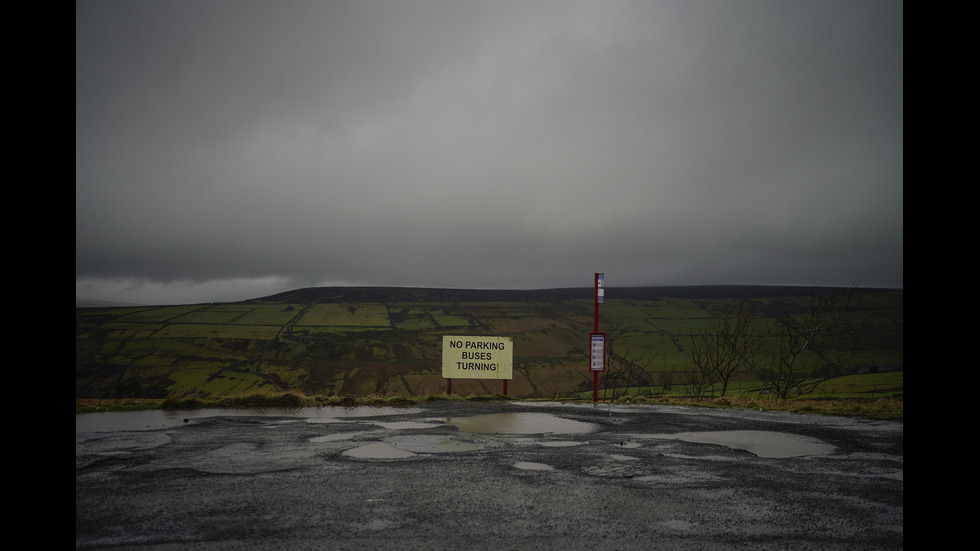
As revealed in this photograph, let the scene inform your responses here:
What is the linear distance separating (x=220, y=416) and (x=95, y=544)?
8.17 metres

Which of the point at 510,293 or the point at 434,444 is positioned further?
the point at 510,293

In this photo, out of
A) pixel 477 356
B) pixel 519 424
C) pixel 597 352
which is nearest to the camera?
pixel 519 424

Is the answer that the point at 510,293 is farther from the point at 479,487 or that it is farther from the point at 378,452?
the point at 479,487

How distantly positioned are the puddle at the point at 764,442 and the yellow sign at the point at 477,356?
35.3 ft

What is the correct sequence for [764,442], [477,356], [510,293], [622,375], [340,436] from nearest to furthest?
[764,442], [340,436], [477,356], [622,375], [510,293]

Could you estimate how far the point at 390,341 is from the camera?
88.7 m

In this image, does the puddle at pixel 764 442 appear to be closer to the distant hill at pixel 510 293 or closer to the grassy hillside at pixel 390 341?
the grassy hillside at pixel 390 341

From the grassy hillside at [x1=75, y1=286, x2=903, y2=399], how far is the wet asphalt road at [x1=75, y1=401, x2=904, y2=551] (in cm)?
3932

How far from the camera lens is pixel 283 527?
15.0 ft

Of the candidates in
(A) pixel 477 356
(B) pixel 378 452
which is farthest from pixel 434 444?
(A) pixel 477 356

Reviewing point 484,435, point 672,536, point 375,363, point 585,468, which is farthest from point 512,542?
point 375,363

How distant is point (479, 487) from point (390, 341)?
84770 millimetres

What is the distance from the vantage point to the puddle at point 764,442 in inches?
328
